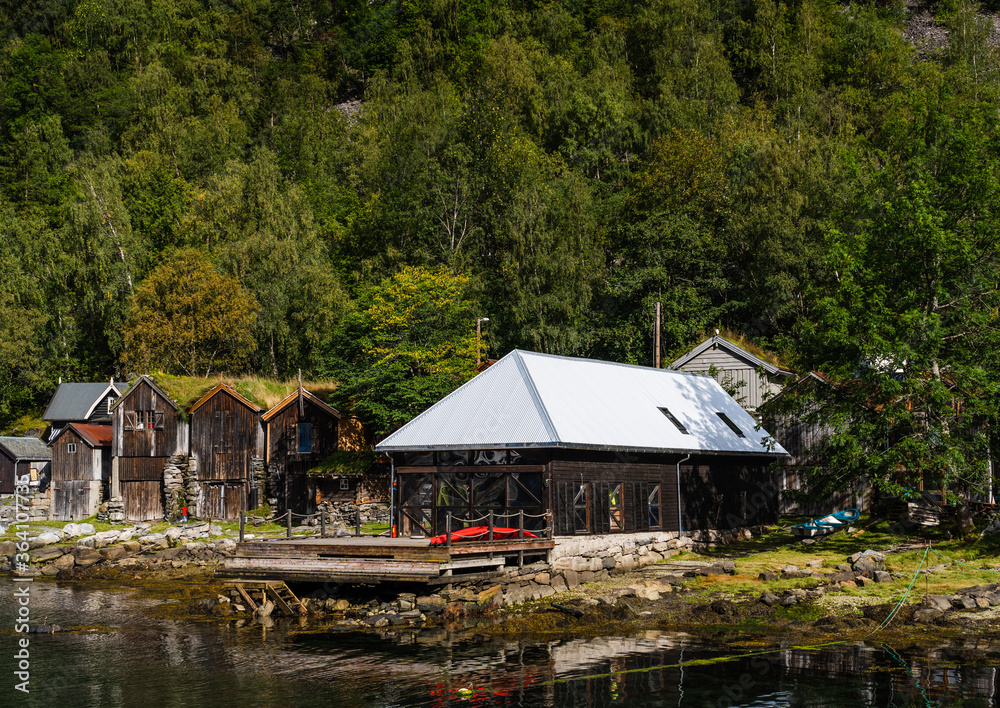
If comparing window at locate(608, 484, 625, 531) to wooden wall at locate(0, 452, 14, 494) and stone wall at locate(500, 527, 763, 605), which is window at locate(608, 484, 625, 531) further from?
wooden wall at locate(0, 452, 14, 494)

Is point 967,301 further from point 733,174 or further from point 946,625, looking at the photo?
point 733,174

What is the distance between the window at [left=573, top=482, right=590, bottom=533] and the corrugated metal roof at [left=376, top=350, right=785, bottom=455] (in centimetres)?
178

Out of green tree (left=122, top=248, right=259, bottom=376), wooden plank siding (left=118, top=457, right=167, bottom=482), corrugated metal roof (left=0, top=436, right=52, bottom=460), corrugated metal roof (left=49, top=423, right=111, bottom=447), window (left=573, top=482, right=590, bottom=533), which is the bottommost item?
window (left=573, top=482, right=590, bottom=533)

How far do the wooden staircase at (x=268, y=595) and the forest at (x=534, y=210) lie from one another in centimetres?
1846

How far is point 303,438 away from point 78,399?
22868mm

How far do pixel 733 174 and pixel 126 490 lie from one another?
5207cm

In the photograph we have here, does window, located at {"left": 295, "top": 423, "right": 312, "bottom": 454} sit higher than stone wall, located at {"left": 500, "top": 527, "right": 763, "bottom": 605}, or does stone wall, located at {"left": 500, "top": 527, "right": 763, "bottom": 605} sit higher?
window, located at {"left": 295, "top": 423, "right": 312, "bottom": 454}

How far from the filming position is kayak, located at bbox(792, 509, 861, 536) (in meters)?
39.3

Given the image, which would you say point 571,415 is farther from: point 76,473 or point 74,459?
point 74,459

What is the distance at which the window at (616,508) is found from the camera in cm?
3553

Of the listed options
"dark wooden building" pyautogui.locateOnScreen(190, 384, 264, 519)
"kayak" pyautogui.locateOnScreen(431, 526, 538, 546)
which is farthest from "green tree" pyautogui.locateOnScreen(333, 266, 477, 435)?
"kayak" pyautogui.locateOnScreen(431, 526, 538, 546)

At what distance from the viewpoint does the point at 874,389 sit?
114ft

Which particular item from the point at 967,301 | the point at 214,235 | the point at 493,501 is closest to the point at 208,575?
the point at 493,501

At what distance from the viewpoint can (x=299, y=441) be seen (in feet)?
190
